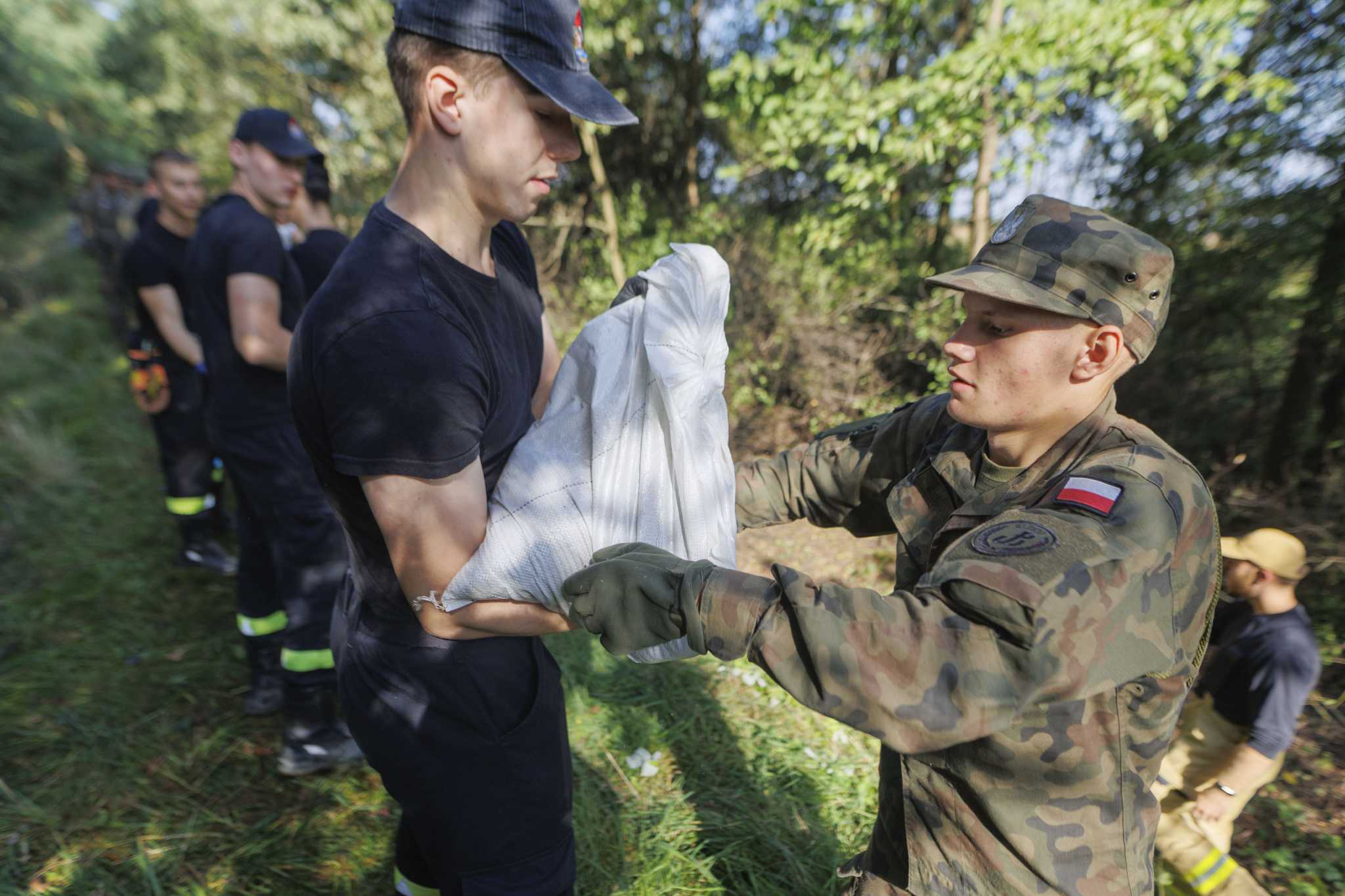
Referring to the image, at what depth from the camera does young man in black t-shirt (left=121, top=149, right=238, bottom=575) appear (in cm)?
379

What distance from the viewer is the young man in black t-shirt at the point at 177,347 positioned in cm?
379

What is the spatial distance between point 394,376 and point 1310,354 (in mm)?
5748

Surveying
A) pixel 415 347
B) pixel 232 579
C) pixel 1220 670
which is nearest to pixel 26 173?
pixel 232 579

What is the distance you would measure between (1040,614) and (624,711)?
2445 mm

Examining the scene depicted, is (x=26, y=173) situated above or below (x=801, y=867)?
above

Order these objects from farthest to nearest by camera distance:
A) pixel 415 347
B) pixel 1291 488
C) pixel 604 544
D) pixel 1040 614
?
pixel 1291 488, pixel 604 544, pixel 415 347, pixel 1040 614

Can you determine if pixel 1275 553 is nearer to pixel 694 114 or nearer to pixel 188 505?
pixel 188 505

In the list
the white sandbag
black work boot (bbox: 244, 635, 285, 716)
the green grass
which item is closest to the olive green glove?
the white sandbag

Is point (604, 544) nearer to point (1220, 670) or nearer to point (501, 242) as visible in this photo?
point (501, 242)

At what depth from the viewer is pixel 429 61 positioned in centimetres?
117

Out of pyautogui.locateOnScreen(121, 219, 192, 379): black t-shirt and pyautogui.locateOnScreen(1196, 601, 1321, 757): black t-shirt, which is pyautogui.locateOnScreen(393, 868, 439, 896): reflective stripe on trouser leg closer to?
pyautogui.locateOnScreen(1196, 601, 1321, 757): black t-shirt

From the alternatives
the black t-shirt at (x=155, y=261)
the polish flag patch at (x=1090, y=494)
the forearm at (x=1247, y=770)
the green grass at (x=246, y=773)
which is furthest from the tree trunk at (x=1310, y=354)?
the black t-shirt at (x=155, y=261)

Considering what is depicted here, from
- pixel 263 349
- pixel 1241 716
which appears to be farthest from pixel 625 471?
pixel 1241 716

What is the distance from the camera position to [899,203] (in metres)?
5.11
